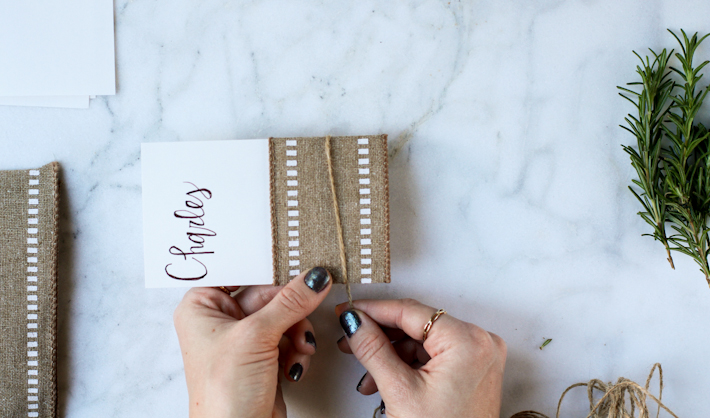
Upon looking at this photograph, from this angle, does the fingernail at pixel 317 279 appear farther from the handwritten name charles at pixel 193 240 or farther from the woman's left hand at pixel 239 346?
the handwritten name charles at pixel 193 240

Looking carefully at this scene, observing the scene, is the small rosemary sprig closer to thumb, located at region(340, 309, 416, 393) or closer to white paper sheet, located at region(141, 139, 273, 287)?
thumb, located at region(340, 309, 416, 393)

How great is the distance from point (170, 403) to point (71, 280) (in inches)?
13.0

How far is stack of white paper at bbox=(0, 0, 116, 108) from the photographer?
867mm

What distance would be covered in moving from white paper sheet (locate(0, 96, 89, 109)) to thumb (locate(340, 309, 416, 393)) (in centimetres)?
69

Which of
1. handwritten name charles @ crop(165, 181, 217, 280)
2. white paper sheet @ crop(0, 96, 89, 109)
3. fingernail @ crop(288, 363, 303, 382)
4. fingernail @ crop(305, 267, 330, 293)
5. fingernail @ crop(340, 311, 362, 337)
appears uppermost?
white paper sheet @ crop(0, 96, 89, 109)

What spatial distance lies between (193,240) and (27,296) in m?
0.38

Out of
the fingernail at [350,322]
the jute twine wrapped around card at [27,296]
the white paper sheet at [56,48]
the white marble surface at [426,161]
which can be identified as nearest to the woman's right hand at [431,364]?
the fingernail at [350,322]

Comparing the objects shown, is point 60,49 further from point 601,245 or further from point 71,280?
point 601,245

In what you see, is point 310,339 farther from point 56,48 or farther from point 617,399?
point 56,48

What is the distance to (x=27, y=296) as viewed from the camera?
856mm

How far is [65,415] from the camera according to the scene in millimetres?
899

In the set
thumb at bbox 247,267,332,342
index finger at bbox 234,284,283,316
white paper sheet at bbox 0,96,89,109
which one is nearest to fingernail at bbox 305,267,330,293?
thumb at bbox 247,267,332,342

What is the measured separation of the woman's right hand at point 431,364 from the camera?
0.69 m

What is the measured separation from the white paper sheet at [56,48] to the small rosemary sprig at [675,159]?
3.39 ft
